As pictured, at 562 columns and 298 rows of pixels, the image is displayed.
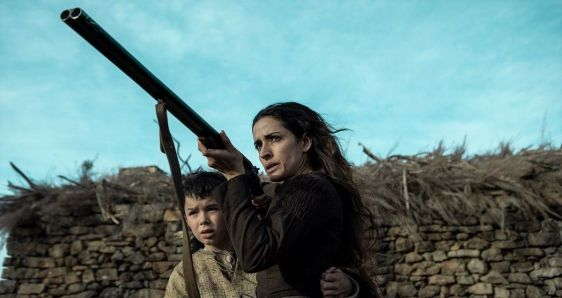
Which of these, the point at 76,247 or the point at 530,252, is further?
the point at 76,247

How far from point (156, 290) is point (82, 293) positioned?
973mm

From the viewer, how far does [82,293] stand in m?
7.19

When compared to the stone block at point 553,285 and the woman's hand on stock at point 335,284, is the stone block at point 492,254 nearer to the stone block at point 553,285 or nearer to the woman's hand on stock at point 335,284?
the stone block at point 553,285

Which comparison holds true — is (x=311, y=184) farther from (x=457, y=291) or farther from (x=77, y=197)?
(x=77, y=197)

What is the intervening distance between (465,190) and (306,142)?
5621 mm

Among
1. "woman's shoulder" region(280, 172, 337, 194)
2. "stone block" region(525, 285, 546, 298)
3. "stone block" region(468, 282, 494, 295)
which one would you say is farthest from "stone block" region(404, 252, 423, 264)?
"woman's shoulder" region(280, 172, 337, 194)

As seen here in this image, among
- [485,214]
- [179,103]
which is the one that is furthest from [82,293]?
[179,103]

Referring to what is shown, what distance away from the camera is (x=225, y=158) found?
1.71 metres

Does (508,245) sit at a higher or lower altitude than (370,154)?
lower

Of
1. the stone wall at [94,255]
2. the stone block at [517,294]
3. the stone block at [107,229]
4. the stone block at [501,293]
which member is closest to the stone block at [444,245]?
the stone block at [501,293]

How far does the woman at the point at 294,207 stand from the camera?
1.58 meters

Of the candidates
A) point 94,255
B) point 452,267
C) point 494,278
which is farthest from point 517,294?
point 94,255

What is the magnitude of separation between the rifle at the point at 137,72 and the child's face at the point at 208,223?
96cm

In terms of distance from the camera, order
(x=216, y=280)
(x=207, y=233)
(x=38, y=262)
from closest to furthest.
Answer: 1. (x=216, y=280)
2. (x=207, y=233)
3. (x=38, y=262)
